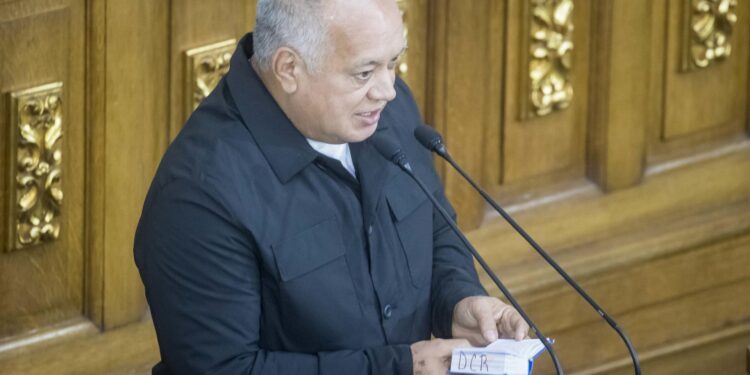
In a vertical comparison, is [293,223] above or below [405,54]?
below

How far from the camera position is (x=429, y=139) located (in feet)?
10.8

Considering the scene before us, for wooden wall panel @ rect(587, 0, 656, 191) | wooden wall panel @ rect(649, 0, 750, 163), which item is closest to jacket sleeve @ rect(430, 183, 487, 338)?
wooden wall panel @ rect(587, 0, 656, 191)

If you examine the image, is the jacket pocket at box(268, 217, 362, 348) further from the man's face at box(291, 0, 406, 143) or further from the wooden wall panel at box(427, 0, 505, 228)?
the wooden wall panel at box(427, 0, 505, 228)

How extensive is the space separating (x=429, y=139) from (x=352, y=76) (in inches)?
8.8

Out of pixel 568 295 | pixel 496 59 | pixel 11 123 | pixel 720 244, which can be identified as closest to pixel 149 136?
pixel 11 123

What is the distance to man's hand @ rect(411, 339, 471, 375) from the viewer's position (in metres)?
3.18

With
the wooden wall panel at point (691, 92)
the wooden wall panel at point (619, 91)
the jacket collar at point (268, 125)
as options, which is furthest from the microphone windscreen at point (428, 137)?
the wooden wall panel at point (691, 92)

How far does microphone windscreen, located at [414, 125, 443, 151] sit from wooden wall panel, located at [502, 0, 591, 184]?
1465 mm

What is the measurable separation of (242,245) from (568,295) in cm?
197

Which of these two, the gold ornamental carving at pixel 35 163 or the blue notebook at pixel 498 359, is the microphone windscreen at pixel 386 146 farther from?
the gold ornamental carving at pixel 35 163

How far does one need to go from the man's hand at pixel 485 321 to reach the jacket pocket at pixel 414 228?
0.10 meters

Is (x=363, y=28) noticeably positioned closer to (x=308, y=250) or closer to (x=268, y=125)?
(x=268, y=125)

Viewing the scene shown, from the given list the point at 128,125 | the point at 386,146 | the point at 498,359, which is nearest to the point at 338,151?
the point at 386,146

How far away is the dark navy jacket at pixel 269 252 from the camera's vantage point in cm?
308
